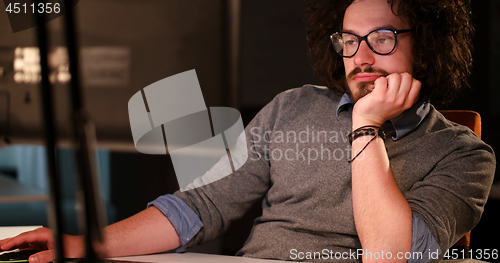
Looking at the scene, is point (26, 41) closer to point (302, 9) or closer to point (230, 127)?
point (230, 127)

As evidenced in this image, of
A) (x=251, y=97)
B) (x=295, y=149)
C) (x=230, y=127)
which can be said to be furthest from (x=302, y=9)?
(x=295, y=149)

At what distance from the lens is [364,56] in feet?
3.83

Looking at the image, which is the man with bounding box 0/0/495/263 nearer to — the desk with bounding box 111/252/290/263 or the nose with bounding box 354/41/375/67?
the nose with bounding box 354/41/375/67

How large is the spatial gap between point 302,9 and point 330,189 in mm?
859

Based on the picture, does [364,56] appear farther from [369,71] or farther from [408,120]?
[408,120]

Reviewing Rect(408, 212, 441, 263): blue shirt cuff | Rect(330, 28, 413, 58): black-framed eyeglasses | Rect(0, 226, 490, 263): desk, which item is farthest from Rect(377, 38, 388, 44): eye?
Rect(0, 226, 490, 263): desk

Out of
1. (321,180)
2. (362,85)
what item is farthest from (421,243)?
(362,85)

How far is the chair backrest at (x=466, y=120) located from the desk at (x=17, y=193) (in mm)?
1492

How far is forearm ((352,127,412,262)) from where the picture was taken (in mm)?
895

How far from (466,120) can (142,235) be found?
3.32ft

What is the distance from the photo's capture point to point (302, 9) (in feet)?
5.37

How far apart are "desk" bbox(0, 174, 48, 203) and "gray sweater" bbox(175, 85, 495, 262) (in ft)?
2.35

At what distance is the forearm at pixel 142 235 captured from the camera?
99 centimetres

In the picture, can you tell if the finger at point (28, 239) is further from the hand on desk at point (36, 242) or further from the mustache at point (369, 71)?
the mustache at point (369, 71)
